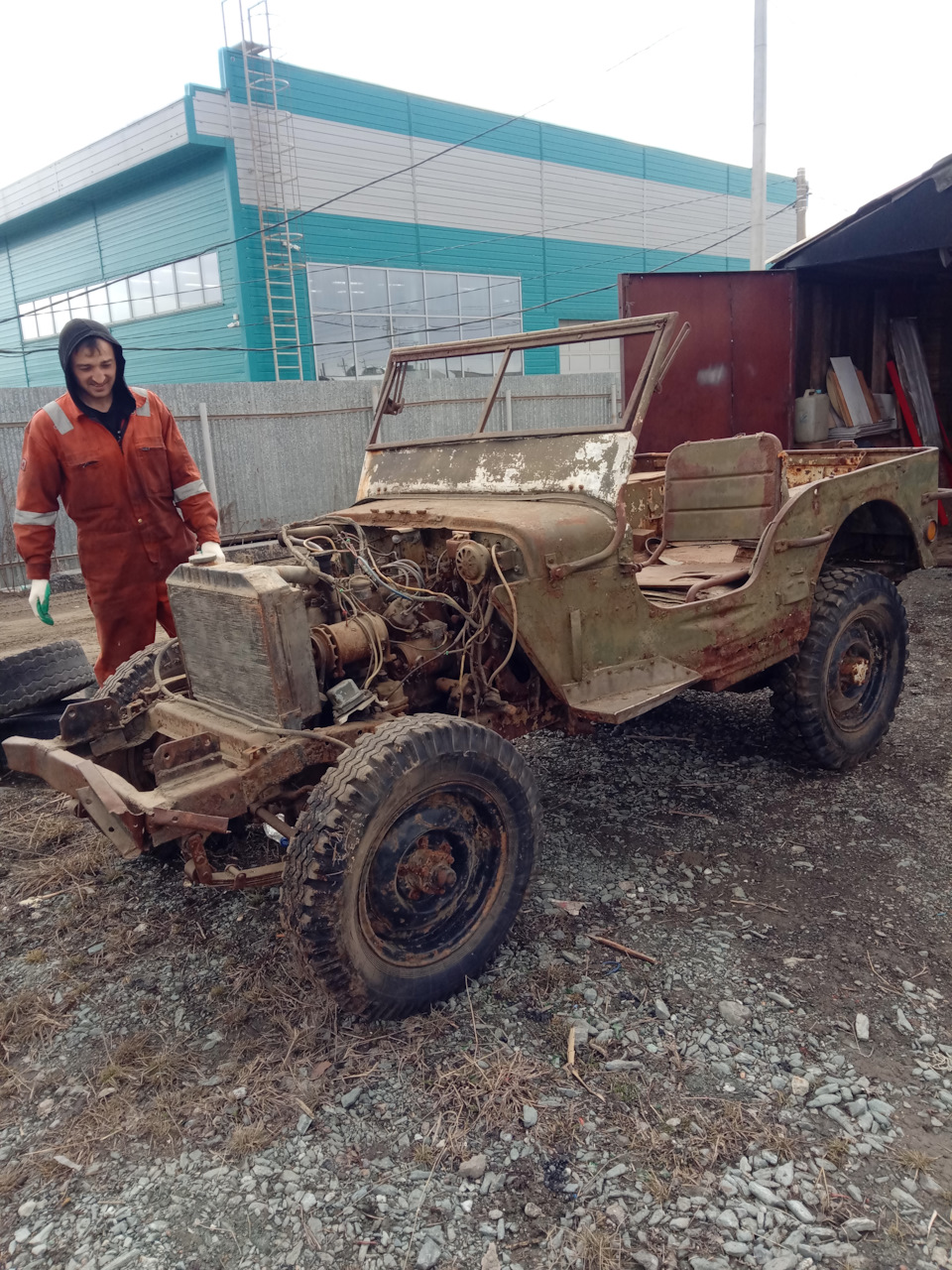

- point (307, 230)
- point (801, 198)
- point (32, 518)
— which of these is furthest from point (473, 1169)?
point (801, 198)

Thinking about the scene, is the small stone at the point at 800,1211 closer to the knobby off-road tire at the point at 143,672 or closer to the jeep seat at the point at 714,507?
the jeep seat at the point at 714,507

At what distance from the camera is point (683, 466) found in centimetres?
469

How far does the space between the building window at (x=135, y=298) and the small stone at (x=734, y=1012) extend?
1677cm

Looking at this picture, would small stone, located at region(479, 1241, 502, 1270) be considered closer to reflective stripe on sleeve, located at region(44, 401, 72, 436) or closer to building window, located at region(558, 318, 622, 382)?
reflective stripe on sleeve, located at region(44, 401, 72, 436)

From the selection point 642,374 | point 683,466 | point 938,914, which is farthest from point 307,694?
point 683,466

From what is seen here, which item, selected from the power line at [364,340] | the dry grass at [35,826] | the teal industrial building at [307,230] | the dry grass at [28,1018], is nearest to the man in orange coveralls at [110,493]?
the dry grass at [35,826]

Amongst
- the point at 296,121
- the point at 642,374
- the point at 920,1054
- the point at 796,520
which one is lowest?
the point at 920,1054

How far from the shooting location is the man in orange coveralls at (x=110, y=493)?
3.98 m

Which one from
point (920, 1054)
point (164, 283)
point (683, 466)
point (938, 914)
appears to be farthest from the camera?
point (164, 283)

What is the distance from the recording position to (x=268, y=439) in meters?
11.1

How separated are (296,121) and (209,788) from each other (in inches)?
687

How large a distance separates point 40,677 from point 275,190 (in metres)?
14.6

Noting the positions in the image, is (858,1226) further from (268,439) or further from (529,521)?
(268,439)

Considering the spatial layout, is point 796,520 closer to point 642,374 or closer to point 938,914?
point 642,374
